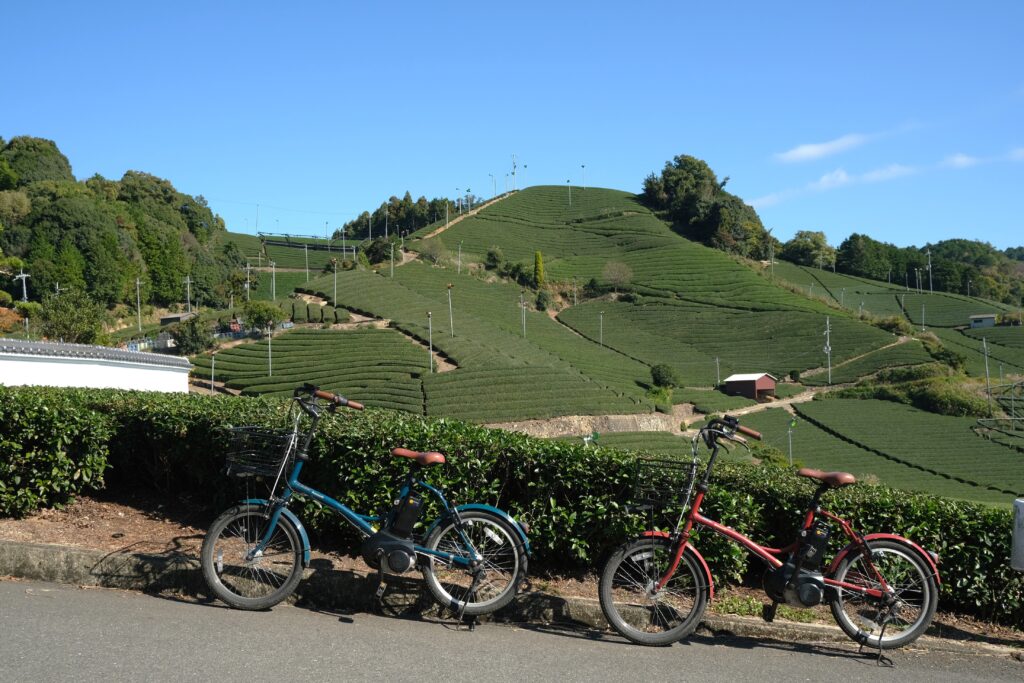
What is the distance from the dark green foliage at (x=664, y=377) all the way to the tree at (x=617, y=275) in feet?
97.3

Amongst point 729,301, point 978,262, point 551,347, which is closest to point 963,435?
point 551,347

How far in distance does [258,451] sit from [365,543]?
2.95 ft

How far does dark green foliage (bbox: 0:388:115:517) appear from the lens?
6699 millimetres

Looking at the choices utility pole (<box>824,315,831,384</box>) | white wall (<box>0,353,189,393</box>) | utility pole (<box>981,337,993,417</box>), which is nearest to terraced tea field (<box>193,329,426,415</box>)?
white wall (<box>0,353,189,393</box>)

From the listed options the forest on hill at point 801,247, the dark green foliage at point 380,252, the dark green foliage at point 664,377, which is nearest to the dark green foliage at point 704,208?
the forest on hill at point 801,247

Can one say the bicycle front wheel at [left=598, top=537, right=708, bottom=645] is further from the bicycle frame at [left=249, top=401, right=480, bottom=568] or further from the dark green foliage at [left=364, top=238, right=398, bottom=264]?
the dark green foliage at [left=364, top=238, right=398, bottom=264]

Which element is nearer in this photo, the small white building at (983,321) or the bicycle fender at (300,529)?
the bicycle fender at (300,529)

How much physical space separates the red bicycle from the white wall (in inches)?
621

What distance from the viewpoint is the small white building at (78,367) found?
20359 mm

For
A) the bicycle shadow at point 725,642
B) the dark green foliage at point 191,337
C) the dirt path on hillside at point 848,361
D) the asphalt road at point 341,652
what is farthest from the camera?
the dirt path on hillside at point 848,361

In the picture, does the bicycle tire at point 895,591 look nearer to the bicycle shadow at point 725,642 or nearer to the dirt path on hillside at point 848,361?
the bicycle shadow at point 725,642

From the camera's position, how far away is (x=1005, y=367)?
239 ft

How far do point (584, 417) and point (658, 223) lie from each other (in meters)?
79.4

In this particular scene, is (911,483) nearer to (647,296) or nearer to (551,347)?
(551,347)
